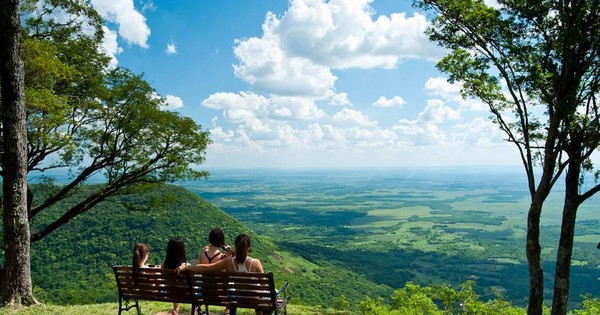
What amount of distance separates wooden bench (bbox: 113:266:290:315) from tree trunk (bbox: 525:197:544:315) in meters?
5.76

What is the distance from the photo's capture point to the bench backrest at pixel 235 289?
5.52m

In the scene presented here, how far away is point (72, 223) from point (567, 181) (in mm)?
61892

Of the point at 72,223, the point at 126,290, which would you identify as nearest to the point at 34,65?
the point at 126,290

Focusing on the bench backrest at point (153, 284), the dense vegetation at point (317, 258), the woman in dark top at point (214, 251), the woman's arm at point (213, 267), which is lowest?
the dense vegetation at point (317, 258)

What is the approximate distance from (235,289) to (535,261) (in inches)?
261

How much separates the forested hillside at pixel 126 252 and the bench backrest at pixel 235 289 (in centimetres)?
2994

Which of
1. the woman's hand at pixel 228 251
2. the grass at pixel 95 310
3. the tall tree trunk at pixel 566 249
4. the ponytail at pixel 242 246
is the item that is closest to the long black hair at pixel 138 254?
the woman's hand at pixel 228 251

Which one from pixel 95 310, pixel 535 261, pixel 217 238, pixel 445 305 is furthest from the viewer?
pixel 445 305

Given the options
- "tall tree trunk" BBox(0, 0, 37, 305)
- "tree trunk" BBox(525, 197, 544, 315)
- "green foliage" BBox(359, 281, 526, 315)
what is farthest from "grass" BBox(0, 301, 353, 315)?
"green foliage" BBox(359, 281, 526, 315)

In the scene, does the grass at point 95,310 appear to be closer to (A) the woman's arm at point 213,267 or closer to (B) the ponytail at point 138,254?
(B) the ponytail at point 138,254

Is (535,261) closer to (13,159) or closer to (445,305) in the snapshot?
(445,305)

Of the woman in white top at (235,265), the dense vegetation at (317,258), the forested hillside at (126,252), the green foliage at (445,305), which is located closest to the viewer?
the woman in white top at (235,265)

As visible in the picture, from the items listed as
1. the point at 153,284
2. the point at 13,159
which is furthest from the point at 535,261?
the point at 13,159

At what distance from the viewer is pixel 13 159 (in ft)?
24.4
